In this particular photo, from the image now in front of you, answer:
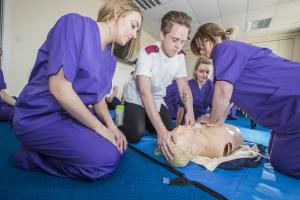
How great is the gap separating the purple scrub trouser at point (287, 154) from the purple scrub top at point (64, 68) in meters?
0.98

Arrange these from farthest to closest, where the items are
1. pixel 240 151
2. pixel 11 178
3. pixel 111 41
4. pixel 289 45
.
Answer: pixel 289 45 → pixel 240 151 → pixel 111 41 → pixel 11 178

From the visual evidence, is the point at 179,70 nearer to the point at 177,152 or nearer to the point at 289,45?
the point at 177,152

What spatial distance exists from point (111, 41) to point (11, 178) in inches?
29.3

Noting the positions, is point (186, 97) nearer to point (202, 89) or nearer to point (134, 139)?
point (134, 139)

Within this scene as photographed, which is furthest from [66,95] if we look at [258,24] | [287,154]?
[258,24]

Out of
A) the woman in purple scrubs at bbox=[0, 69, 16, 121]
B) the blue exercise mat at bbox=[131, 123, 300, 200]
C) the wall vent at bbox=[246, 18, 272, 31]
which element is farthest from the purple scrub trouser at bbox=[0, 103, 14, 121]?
the wall vent at bbox=[246, 18, 272, 31]

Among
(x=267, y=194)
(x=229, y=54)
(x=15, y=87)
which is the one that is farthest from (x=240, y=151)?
(x=15, y=87)

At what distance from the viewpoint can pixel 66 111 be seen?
882mm

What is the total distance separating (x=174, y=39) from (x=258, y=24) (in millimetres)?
4648

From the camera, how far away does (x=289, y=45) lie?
18.9ft

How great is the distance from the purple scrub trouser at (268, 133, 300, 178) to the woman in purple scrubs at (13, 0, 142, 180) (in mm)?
845

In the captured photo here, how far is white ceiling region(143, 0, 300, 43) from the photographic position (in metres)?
4.02

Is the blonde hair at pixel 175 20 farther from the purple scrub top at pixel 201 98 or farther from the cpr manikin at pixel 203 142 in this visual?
the purple scrub top at pixel 201 98

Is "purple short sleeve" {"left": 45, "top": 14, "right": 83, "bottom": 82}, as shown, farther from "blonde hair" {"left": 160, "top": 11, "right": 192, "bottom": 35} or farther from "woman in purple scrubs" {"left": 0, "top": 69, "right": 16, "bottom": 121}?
"woman in purple scrubs" {"left": 0, "top": 69, "right": 16, "bottom": 121}
